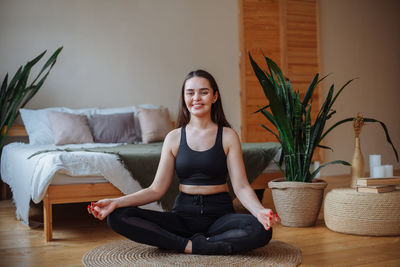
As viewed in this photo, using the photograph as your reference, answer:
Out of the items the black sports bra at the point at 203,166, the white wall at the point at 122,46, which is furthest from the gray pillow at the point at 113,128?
the black sports bra at the point at 203,166

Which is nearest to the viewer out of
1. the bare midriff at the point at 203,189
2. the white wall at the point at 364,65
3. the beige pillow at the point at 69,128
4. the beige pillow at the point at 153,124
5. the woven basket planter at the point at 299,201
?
the bare midriff at the point at 203,189

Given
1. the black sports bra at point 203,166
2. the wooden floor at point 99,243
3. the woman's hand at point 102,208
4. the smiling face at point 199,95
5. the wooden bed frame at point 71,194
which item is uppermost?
the smiling face at point 199,95

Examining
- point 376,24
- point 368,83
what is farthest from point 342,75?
point 376,24

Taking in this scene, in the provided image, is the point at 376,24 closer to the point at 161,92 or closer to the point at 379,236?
the point at 161,92

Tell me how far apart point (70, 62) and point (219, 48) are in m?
1.85

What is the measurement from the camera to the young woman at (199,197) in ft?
6.30

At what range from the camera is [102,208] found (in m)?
1.88

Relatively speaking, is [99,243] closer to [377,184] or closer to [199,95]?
[199,95]

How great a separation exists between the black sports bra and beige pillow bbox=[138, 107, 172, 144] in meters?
2.14

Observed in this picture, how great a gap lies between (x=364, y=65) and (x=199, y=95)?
4708 mm

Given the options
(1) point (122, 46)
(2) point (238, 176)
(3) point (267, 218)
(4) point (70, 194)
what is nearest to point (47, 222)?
(4) point (70, 194)

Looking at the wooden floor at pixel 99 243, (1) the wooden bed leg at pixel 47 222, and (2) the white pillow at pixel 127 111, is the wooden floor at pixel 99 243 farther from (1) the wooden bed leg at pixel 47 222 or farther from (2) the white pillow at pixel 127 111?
(2) the white pillow at pixel 127 111

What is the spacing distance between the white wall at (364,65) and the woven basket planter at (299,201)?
3.17 meters

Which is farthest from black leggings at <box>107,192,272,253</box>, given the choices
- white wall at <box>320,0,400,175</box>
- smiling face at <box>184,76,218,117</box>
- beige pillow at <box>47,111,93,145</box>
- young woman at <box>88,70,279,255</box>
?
white wall at <box>320,0,400,175</box>
